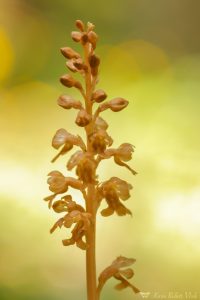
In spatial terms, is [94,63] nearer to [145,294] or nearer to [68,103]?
[68,103]

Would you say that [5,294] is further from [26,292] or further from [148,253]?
[148,253]

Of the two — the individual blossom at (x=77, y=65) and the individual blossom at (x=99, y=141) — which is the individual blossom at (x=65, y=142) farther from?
the individual blossom at (x=77, y=65)

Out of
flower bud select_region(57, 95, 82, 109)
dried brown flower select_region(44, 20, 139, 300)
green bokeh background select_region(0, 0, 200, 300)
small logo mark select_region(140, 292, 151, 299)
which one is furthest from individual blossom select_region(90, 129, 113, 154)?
small logo mark select_region(140, 292, 151, 299)

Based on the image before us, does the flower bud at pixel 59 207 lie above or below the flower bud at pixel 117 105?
below

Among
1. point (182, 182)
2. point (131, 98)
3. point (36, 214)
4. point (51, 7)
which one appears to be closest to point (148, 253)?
point (182, 182)

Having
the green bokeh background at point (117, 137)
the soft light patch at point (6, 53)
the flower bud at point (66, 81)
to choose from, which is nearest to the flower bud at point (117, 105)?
the flower bud at point (66, 81)

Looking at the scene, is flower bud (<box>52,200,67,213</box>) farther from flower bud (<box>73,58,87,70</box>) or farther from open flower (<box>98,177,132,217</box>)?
flower bud (<box>73,58,87,70</box>)
